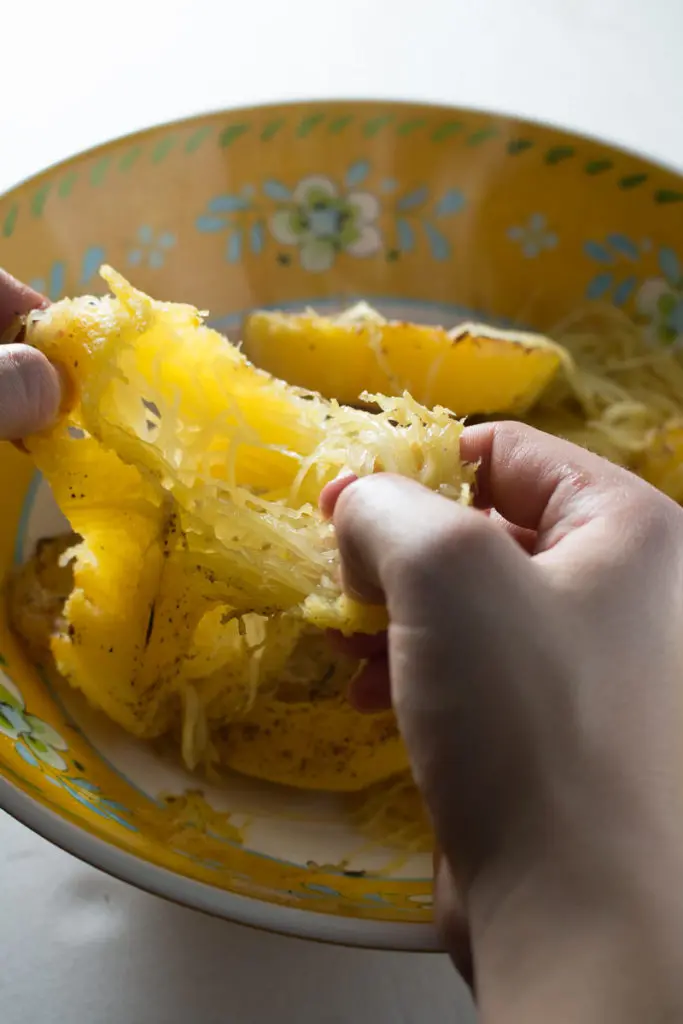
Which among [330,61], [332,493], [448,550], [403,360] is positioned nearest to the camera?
[448,550]

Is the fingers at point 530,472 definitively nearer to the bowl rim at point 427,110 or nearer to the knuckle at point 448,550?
the knuckle at point 448,550

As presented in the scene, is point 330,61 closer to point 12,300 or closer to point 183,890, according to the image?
point 12,300

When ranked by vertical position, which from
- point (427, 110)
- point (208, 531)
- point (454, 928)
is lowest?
point (454, 928)

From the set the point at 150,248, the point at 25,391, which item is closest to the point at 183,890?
the point at 25,391

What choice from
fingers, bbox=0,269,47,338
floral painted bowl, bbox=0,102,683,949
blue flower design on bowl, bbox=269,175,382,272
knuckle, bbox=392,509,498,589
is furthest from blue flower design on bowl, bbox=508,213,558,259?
knuckle, bbox=392,509,498,589

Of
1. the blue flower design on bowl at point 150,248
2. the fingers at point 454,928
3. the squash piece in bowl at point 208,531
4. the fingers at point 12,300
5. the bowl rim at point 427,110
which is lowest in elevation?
the fingers at point 454,928

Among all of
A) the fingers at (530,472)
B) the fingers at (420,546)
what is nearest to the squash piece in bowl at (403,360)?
the fingers at (530,472)
